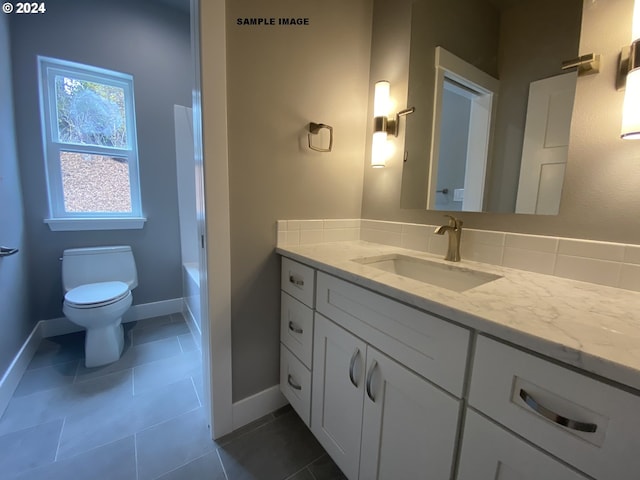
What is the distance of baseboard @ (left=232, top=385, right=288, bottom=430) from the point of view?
1271mm

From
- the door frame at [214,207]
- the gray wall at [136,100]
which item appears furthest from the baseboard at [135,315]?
the door frame at [214,207]

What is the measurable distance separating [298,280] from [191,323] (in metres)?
1.52

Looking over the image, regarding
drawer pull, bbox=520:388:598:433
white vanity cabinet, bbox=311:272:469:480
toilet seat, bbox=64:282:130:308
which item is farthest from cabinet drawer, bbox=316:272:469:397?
toilet seat, bbox=64:282:130:308

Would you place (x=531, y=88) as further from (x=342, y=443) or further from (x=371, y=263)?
(x=342, y=443)

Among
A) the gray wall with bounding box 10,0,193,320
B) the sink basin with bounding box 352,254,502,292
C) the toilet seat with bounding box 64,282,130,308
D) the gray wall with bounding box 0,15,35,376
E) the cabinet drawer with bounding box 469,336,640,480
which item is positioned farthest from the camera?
the gray wall with bounding box 10,0,193,320

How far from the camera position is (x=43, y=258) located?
192 cm

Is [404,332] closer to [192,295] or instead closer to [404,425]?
[404,425]

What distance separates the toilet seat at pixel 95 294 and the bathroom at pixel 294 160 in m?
0.27

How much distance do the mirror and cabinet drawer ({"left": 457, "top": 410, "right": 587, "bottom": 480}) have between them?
2.44 feet

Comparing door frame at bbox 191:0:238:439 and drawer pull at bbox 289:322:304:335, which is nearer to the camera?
door frame at bbox 191:0:238:439

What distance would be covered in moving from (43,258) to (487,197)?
2.85m

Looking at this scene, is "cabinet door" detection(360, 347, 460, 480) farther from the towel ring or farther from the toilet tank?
the toilet tank

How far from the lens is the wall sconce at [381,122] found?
1.33 m

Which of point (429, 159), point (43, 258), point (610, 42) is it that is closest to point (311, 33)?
point (429, 159)
